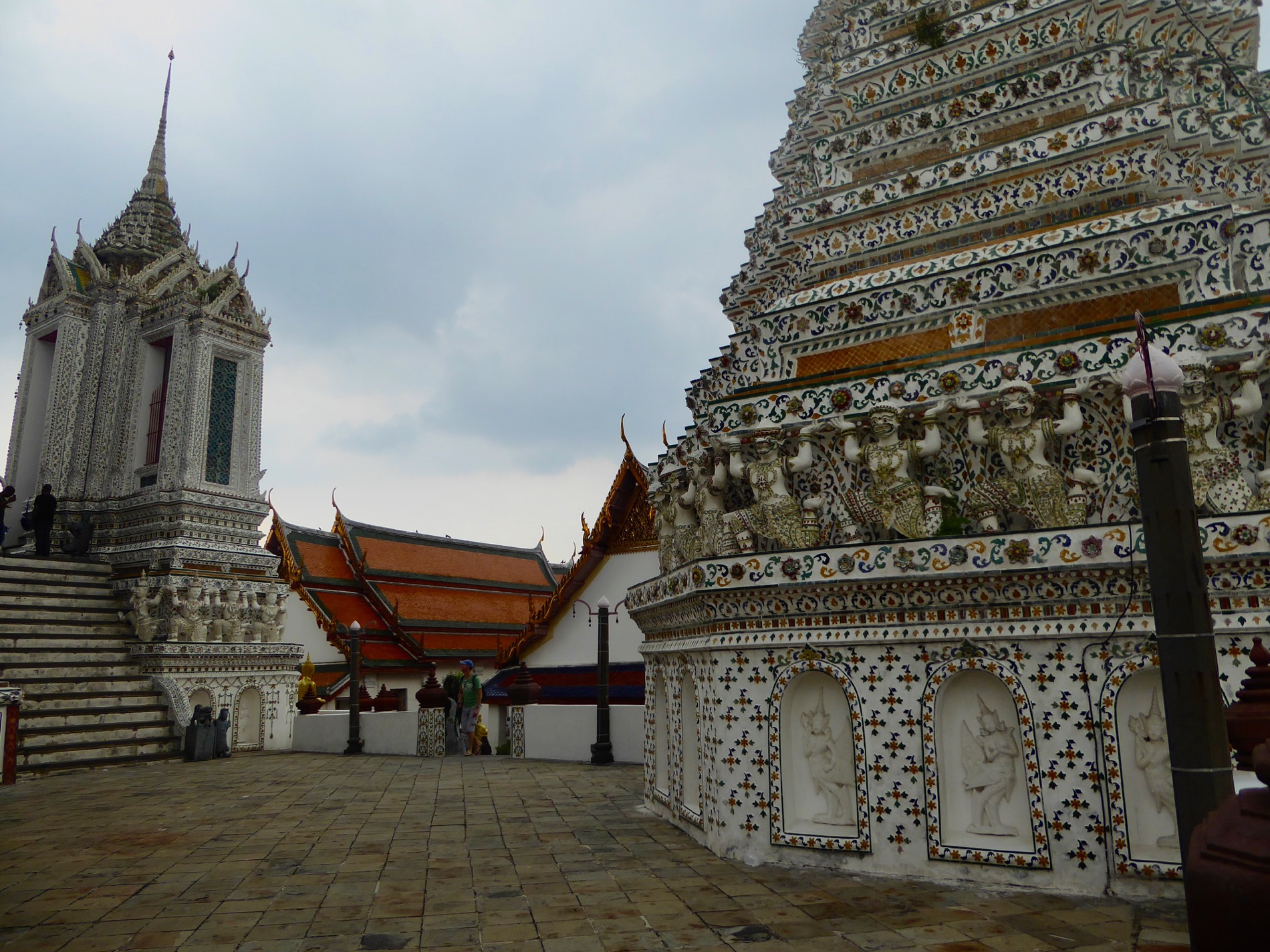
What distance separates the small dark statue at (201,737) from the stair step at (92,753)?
0.26 metres

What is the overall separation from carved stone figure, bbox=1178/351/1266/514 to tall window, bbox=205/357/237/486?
721 inches

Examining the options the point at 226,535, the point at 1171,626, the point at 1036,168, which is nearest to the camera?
the point at 1171,626

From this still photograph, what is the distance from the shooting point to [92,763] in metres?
13.9

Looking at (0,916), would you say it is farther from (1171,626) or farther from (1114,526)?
(1114,526)

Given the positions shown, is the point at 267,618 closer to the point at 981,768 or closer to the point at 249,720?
the point at 249,720

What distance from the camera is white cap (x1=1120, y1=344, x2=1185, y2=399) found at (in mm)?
3977

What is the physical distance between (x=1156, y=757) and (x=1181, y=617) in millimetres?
2404

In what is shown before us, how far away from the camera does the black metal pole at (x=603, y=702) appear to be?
13.8 meters

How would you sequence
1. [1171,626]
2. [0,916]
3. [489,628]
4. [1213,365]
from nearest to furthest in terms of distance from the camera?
[1171,626] < [0,916] < [1213,365] < [489,628]

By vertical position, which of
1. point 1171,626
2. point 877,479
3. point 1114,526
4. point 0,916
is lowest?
point 0,916

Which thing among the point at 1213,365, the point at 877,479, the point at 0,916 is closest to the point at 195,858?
the point at 0,916

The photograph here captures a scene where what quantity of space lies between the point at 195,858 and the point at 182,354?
14.9m

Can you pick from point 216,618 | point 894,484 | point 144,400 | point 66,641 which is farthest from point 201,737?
point 894,484

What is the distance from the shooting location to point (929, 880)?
6031mm
